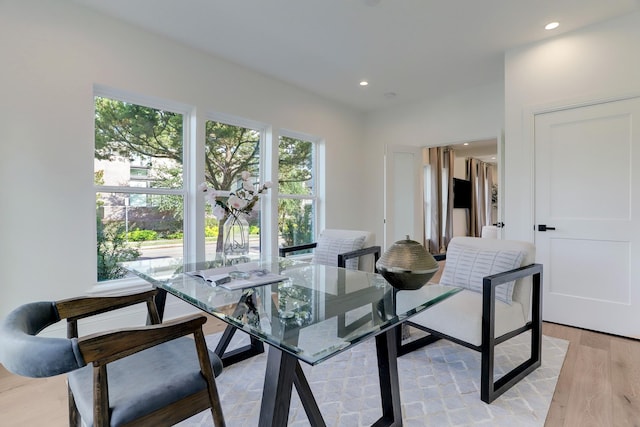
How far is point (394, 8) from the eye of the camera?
252 centimetres

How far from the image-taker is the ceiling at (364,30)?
2488 mm

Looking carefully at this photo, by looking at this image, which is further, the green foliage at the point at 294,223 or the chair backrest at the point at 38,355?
the green foliage at the point at 294,223

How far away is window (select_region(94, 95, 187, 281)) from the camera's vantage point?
2.78 metres

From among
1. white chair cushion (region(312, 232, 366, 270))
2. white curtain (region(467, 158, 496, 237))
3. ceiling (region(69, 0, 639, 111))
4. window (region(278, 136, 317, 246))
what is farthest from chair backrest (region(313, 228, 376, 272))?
white curtain (region(467, 158, 496, 237))

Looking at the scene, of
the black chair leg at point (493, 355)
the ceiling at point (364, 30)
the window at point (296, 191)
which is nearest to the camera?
the black chair leg at point (493, 355)

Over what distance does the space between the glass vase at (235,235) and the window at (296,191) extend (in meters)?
1.67

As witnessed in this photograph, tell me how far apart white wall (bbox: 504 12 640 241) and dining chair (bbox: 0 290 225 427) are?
3.11 m

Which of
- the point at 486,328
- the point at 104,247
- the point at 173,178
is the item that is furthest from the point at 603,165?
the point at 104,247

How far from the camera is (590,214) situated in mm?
2783

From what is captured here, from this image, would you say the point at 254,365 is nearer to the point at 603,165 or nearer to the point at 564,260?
the point at 564,260

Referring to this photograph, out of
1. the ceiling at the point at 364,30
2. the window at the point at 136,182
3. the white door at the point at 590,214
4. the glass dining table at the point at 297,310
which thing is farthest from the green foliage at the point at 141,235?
the white door at the point at 590,214

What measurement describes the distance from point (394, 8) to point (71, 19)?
2535mm

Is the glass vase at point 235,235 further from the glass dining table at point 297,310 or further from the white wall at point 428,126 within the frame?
the white wall at point 428,126

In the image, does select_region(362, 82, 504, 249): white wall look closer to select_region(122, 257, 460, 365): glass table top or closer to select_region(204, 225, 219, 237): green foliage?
select_region(204, 225, 219, 237): green foliage
